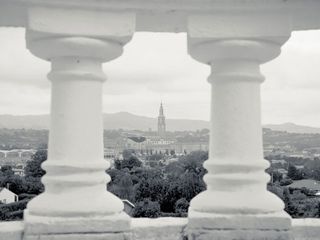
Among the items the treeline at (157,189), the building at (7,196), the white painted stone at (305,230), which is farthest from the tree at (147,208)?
the white painted stone at (305,230)

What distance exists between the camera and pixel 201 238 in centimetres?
379

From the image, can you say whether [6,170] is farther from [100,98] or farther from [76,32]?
[76,32]

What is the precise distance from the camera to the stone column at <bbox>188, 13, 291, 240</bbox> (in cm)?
378

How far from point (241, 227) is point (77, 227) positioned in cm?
118

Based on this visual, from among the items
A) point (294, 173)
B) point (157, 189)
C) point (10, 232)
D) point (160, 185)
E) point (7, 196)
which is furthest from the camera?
point (157, 189)

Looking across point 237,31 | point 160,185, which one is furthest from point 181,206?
point 237,31

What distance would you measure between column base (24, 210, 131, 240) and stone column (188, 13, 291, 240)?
1.78 feet

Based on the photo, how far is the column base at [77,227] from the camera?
3.53 m

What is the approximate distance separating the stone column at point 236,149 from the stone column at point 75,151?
1.96 feet

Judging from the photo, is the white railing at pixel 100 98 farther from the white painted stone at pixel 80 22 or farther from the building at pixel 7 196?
the building at pixel 7 196

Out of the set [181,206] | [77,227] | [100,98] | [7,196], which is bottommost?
[181,206]

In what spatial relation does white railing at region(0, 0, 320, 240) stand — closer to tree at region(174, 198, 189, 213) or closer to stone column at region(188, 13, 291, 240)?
stone column at region(188, 13, 291, 240)

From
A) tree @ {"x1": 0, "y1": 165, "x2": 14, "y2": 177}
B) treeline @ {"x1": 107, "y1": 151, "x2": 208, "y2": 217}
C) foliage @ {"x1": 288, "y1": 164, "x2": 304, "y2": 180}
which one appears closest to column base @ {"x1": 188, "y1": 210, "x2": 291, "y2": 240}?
tree @ {"x1": 0, "y1": 165, "x2": 14, "y2": 177}

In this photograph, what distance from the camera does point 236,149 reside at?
3.84m
